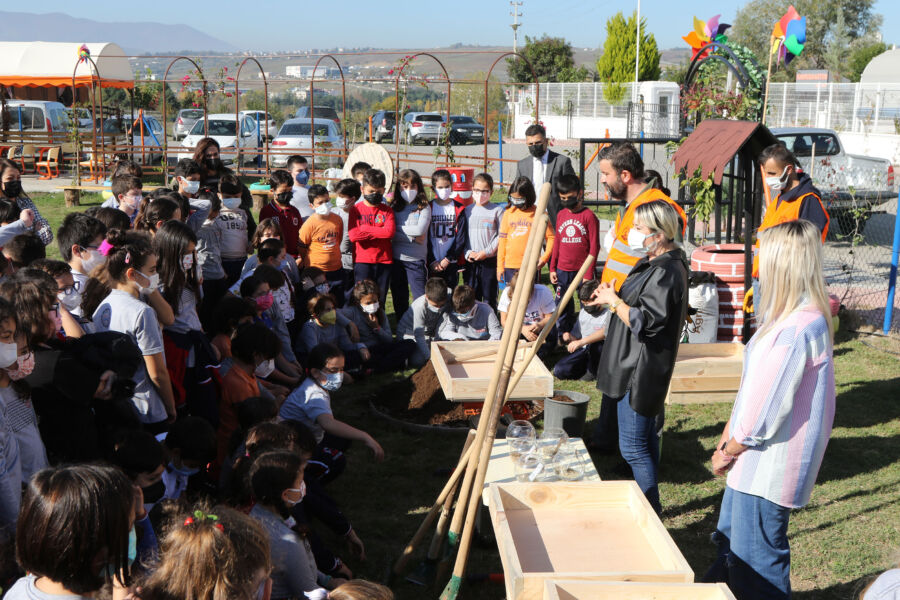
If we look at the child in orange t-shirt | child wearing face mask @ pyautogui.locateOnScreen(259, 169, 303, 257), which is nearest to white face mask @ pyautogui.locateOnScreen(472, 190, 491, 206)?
the child in orange t-shirt

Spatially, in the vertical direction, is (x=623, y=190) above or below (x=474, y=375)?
Answer: above

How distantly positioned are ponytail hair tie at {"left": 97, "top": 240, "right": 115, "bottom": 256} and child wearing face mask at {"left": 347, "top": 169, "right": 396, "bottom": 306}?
127 inches

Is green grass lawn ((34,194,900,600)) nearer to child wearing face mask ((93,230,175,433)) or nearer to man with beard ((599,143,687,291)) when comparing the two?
child wearing face mask ((93,230,175,433))

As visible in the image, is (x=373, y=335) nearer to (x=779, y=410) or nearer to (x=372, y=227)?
(x=372, y=227)

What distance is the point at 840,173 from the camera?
48.7 ft

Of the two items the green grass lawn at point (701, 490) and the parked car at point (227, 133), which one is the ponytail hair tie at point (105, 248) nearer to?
the green grass lawn at point (701, 490)

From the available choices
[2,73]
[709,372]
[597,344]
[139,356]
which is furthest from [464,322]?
[2,73]

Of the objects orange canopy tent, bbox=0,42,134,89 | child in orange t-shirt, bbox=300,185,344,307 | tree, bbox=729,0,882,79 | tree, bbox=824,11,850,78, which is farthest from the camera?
tree, bbox=729,0,882,79

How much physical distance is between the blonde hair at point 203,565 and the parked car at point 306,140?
707 inches

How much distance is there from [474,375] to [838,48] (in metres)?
62.2

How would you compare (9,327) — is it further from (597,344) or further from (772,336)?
(597,344)

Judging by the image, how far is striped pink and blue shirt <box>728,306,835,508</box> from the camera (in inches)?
123

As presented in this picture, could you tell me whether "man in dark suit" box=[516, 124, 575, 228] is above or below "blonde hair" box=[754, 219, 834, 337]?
above

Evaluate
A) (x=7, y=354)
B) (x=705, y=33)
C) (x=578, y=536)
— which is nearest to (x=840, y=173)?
(x=705, y=33)
